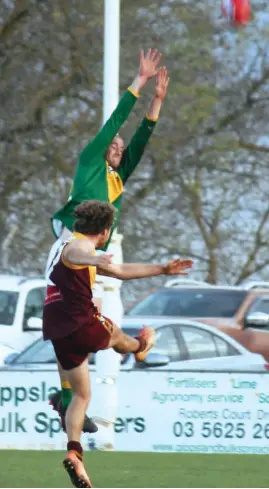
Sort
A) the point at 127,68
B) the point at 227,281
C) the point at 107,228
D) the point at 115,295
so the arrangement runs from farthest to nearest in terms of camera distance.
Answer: the point at 227,281 < the point at 127,68 < the point at 115,295 < the point at 107,228

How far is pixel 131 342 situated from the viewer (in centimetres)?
943

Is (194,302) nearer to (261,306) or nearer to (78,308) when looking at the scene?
(261,306)

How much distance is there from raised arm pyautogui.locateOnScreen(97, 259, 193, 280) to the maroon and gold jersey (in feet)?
0.42

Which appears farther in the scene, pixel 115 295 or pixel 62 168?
pixel 62 168

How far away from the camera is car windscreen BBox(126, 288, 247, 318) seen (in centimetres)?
2120

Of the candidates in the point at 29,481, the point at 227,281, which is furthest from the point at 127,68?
the point at 29,481

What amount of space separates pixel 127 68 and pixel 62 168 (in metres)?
1.97

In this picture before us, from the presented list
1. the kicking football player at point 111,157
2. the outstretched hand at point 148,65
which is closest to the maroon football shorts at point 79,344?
the kicking football player at point 111,157

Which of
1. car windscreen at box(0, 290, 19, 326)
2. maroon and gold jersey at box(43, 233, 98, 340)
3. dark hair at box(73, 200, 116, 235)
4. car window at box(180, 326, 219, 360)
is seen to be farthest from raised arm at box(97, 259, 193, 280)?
car windscreen at box(0, 290, 19, 326)

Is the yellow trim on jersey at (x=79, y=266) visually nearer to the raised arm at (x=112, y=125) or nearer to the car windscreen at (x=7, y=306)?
the raised arm at (x=112, y=125)

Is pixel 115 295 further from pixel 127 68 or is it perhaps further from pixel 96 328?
pixel 127 68

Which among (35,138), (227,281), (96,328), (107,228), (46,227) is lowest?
(227,281)

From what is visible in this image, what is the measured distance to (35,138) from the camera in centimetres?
2467

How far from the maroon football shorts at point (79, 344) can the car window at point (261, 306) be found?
12.5 meters
